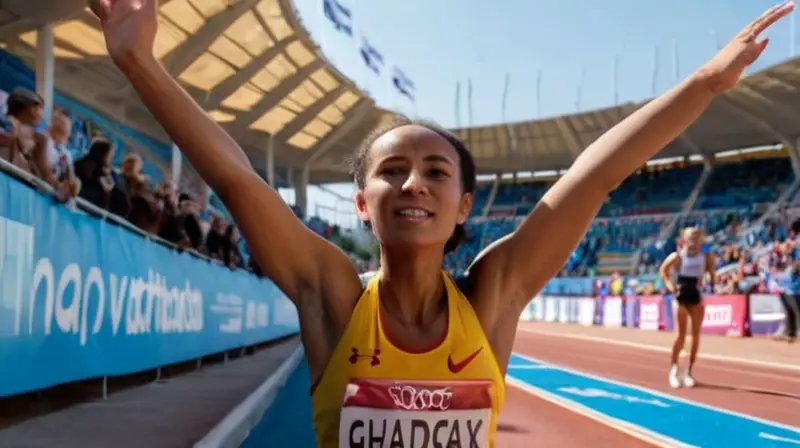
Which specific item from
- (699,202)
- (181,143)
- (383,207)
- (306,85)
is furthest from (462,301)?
(699,202)

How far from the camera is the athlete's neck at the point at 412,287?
6.88ft

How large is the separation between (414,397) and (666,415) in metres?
5.94

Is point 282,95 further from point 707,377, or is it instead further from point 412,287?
point 412,287

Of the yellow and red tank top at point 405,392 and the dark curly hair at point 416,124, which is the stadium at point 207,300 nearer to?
the yellow and red tank top at point 405,392

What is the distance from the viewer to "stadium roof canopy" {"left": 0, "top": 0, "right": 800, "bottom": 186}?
87.0 ft

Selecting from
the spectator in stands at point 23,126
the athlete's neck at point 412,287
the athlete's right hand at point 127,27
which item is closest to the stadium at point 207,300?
the spectator in stands at point 23,126

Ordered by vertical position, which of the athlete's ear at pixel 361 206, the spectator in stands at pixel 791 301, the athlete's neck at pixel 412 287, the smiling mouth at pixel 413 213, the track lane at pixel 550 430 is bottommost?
the track lane at pixel 550 430

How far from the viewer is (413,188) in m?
1.96

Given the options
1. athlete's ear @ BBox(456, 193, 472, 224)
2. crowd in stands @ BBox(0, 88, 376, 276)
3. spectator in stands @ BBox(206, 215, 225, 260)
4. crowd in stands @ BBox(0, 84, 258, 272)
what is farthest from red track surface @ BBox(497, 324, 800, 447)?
spectator in stands @ BBox(206, 215, 225, 260)

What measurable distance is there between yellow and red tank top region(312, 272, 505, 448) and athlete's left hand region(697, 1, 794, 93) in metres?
0.89

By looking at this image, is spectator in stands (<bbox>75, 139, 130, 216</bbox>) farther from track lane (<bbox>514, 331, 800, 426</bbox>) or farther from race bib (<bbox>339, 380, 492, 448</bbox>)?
race bib (<bbox>339, 380, 492, 448</bbox>)

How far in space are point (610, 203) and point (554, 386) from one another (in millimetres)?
49818

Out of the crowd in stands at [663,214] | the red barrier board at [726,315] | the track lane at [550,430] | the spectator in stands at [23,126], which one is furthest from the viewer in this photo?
the crowd in stands at [663,214]

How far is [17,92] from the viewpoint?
255 inches
